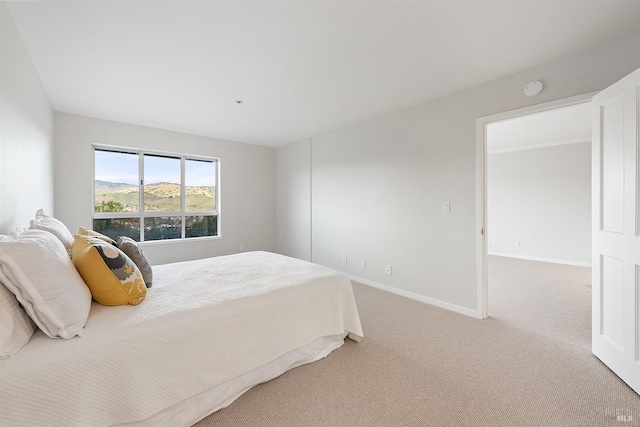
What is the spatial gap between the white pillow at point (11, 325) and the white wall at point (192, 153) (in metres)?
3.08

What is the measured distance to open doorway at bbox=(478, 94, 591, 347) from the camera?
116 inches

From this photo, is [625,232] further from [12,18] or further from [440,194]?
[12,18]

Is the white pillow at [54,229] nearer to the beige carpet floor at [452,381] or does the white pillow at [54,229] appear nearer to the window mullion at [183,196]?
the beige carpet floor at [452,381]

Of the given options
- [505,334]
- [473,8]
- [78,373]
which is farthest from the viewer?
[505,334]

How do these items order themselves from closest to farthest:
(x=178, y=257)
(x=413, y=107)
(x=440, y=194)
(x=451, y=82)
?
(x=451, y=82), (x=440, y=194), (x=413, y=107), (x=178, y=257)

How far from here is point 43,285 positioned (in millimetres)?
1139

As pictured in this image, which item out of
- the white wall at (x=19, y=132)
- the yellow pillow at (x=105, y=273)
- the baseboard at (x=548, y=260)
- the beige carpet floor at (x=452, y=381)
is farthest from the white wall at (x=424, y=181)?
the baseboard at (x=548, y=260)

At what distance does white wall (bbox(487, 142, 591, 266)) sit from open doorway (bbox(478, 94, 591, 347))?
0.01 m

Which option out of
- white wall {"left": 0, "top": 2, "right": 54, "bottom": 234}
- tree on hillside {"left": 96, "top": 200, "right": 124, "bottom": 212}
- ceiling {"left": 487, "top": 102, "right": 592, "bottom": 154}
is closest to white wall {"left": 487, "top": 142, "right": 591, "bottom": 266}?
ceiling {"left": 487, "top": 102, "right": 592, "bottom": 154}

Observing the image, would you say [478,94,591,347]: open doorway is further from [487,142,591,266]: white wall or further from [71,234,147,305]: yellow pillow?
[71,234,147,305]: yellow pillow

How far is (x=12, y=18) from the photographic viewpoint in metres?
1.71

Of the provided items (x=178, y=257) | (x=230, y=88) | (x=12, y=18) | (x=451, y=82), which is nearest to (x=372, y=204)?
(x=451, y=82)

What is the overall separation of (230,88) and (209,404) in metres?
2.74

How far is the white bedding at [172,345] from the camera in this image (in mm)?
1038
